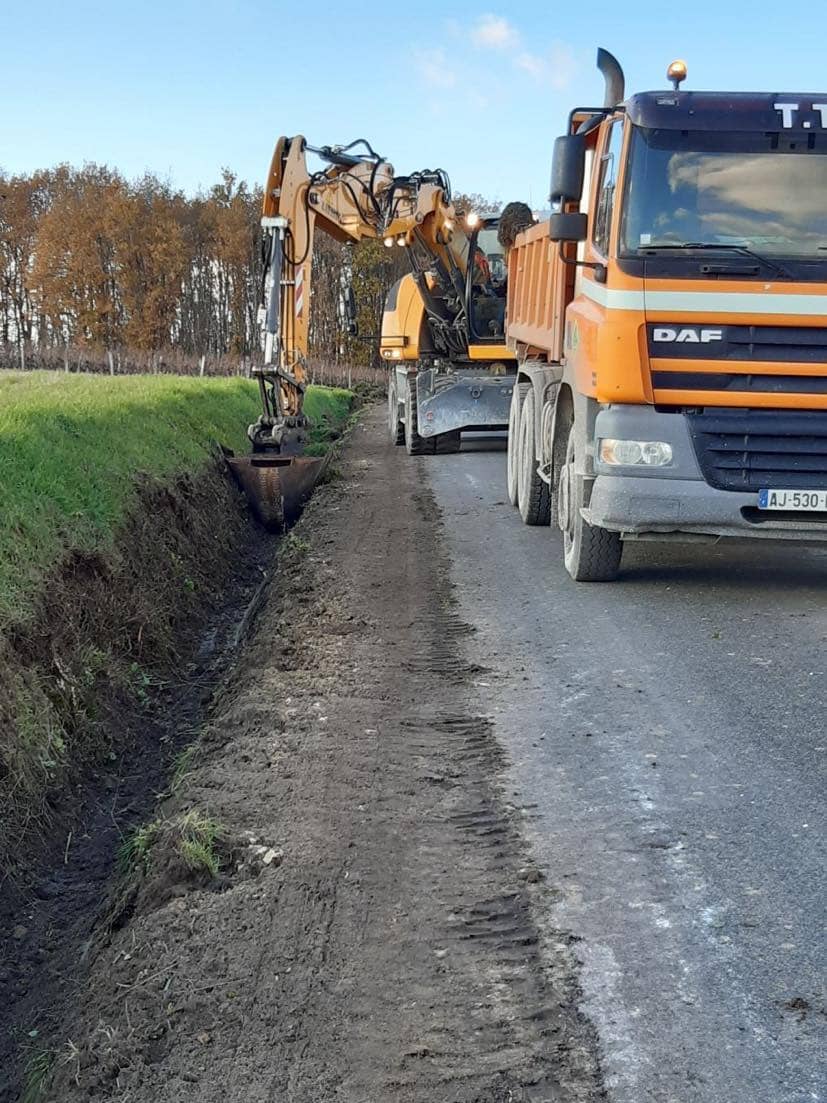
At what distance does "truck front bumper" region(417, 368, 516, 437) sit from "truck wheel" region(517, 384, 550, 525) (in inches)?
199

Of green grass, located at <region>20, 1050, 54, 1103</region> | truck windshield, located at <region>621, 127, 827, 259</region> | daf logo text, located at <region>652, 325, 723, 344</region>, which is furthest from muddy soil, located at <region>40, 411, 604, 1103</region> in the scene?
truck windshield, located at <region>621, 127, 827, 259</region>

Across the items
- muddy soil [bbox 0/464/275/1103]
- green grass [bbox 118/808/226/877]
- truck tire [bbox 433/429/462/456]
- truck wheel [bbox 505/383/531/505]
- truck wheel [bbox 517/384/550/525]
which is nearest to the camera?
green grass [bbox 118/808/226/877]

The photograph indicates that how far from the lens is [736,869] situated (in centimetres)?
346

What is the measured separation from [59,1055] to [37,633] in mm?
3154

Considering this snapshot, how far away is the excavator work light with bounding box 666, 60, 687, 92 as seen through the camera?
7.17 meters

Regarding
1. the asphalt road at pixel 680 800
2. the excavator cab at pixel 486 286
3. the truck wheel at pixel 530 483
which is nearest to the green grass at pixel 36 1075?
the asphalt road at pixel 680 800

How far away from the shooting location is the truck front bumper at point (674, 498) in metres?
6.55

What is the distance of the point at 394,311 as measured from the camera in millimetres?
17562

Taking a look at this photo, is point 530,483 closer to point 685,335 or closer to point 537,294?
point 537,294

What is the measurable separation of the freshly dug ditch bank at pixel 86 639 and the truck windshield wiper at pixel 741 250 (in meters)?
4.08

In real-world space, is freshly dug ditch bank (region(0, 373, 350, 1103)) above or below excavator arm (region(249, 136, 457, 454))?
below

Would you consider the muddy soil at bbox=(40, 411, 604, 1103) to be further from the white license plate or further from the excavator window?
the excavator window

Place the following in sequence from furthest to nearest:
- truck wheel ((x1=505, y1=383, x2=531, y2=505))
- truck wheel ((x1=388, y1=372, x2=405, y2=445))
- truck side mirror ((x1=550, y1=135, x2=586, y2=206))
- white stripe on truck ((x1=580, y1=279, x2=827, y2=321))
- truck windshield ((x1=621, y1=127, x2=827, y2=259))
Result: 1. truck wheel ((x1=388, y1=372, x2=405, y2=445))
2. truck wheel ((x1=505, y1=383, x2=531, y2=505))
3. truck side mirror ((x1=550, y1=135, x2=586, y2=206))
4. truck windshield ((x1=621, y1=127, x2=827, y2=259))
5. white stripe on truck ((x1=580, y1=279, x2=827, y2=321))

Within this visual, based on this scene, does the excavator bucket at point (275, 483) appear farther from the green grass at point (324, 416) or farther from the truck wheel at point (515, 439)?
the green grass at point (324, 416)
